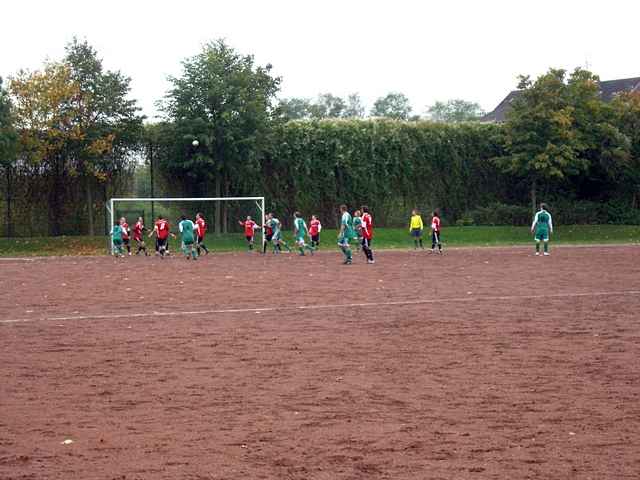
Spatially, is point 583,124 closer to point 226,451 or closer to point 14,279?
point 14,279

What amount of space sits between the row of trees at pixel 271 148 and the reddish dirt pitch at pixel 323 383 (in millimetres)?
23788

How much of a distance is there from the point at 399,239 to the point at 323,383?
125 ft

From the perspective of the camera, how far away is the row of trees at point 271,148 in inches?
1780

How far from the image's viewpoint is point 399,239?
49.1 meters

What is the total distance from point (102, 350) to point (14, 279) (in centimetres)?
1403

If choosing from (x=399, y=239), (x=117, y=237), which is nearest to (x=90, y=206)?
(x=117, y=237)

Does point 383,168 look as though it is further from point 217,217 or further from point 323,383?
point 323,383

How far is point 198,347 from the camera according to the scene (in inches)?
550

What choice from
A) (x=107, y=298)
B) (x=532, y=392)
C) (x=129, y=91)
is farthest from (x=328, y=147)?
(x=532, y=392)

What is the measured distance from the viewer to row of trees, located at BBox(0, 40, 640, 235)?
148 ft

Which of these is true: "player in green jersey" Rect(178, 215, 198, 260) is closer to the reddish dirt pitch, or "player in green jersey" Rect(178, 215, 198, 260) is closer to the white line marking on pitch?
the reddish dirt pitch

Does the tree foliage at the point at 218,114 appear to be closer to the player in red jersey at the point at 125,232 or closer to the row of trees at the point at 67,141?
the row of trees at the point at 67,141

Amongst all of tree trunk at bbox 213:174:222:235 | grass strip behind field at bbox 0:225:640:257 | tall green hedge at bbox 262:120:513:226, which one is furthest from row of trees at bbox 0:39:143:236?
tall green hedge at bbox 262:120:513:226

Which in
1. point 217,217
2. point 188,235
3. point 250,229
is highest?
point 217,217
